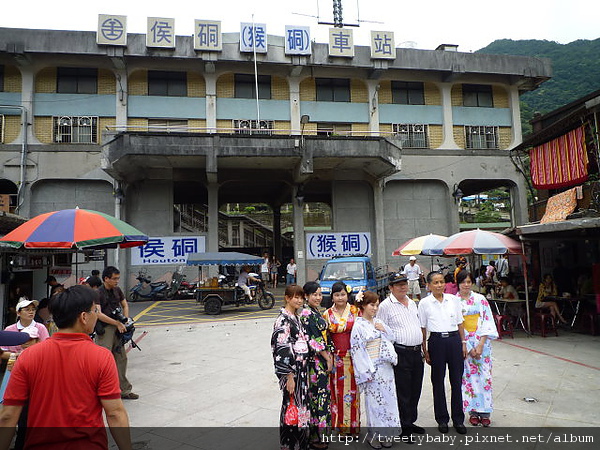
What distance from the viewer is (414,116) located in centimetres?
1956

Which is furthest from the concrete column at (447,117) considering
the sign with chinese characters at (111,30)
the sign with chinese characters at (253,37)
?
the sign with chinese characters at (111,30)

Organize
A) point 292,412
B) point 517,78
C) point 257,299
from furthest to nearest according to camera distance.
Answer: point 517,78, point 257,299, point 292,412

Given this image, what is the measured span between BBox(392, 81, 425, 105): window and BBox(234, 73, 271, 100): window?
6.62 m

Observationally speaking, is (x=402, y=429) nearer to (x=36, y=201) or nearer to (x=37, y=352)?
(x=37, y=352)

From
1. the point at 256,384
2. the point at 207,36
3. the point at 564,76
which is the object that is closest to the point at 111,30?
the point at 207,36

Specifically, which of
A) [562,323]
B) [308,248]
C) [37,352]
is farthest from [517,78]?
[37,352]

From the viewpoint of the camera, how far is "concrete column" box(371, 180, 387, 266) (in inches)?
728

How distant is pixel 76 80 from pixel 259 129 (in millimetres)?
8937

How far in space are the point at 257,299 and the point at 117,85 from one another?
12.1 metres

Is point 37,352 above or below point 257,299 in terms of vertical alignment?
above

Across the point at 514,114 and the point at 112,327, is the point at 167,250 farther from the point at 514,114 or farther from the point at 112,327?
the point at 514,114

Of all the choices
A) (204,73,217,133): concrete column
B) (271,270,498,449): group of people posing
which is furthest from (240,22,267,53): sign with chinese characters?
(271,270,498,449): group of people posing

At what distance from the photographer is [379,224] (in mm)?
18625

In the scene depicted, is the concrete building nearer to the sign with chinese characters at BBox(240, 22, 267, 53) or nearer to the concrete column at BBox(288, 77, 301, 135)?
the concrete column at BBox(288, 77, 301, 135)
